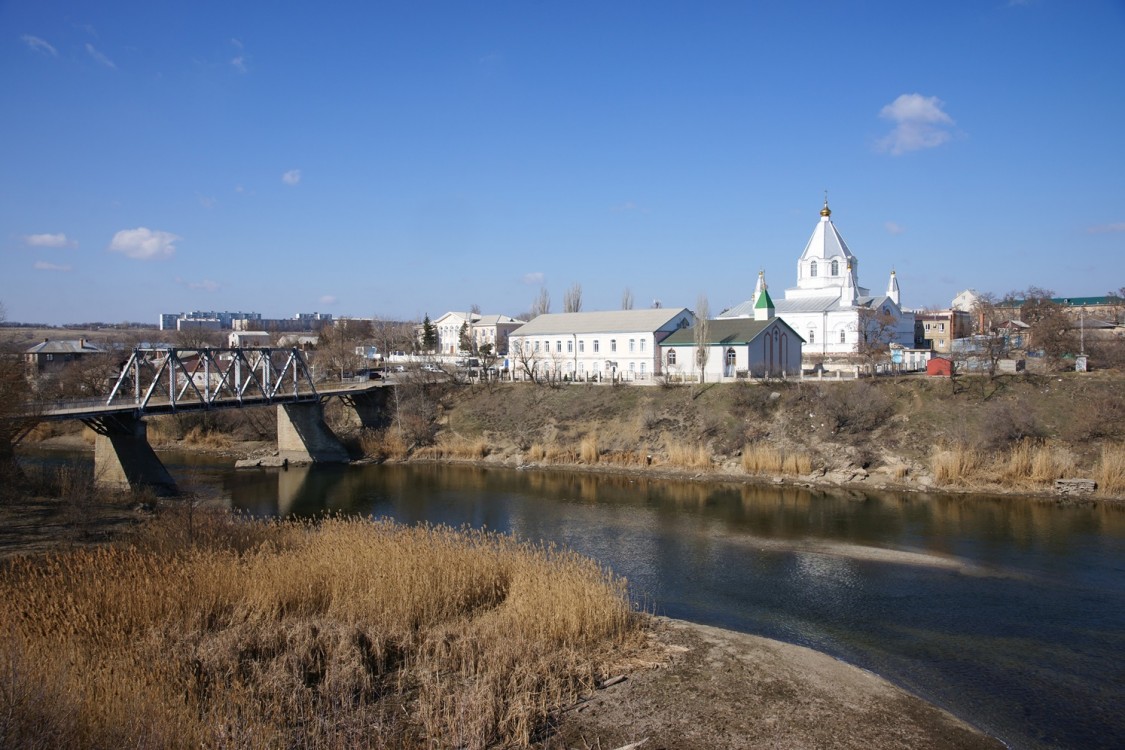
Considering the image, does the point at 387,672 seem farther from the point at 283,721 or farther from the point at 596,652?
the point at 596,652

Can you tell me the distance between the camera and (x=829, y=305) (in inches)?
2450

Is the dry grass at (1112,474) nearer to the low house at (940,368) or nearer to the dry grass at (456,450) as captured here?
the low house at (940,368)

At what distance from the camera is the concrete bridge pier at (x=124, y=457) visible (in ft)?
98.2

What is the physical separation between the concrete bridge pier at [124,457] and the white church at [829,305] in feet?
145

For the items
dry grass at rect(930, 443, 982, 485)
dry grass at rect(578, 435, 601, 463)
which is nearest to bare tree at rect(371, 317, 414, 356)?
dry grass at rect(578, 435, 601, 463)

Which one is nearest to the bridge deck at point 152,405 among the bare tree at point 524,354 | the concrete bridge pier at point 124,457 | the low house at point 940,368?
the concrete bridge pier at point 124,457

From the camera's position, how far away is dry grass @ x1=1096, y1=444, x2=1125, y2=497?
27484 millimetres

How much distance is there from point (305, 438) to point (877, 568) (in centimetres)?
3211

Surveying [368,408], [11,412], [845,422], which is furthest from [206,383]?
[845,422]

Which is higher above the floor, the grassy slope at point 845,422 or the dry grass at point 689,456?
the grassy slope at point 845,422

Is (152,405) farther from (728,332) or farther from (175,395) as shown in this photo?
(728,332)

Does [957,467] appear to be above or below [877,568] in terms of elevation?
above

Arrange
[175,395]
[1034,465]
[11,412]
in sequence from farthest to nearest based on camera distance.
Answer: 1. [175,395]
2. [1034,465]
3. [11,412]

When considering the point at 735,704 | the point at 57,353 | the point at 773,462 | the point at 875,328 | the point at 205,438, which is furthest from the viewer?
the point at 57,353
